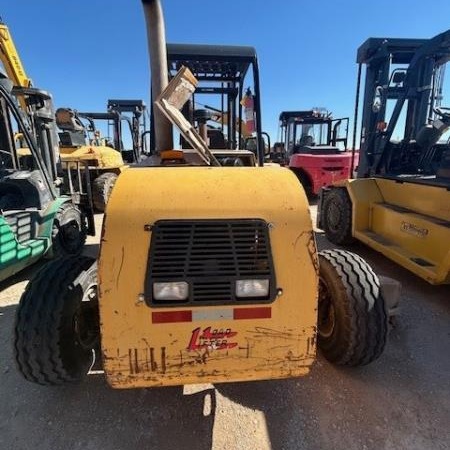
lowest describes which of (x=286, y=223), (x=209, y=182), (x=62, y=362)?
(x=62, y=362)

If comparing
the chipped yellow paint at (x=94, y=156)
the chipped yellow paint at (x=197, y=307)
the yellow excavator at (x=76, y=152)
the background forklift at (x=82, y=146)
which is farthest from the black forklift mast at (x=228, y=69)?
the chipped yellow paint at (x=94, y=156)

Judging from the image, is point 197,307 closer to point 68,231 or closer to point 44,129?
point 68,231

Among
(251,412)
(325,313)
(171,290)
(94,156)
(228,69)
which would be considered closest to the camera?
(171,290)

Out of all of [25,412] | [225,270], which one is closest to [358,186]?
[225,270]

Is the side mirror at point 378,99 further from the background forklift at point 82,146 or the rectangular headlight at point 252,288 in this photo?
the background forklift at point 82,146

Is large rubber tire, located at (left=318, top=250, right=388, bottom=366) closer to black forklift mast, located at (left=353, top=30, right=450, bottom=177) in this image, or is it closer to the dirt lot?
the dirt lot

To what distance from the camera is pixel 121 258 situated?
5.38ft

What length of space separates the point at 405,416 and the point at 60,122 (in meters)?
9.57

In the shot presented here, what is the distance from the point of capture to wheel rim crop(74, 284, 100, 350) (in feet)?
6.93

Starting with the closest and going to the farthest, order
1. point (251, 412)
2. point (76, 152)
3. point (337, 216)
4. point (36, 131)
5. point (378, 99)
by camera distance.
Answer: point (251, 412), point (36, 131), point (378, 99), point (337, 216), point (76, 152)

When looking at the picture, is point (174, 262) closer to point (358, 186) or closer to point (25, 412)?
point (25, 412)

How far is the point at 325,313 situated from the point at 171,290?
1334 millimetres

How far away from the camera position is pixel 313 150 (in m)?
9.95

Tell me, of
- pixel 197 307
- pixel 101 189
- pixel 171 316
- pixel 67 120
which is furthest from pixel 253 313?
pixel 67 120
